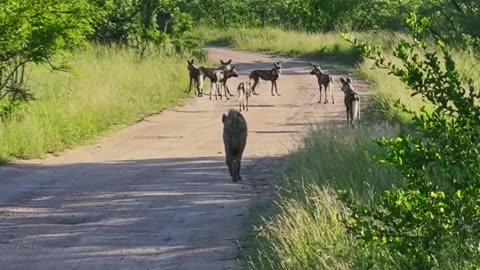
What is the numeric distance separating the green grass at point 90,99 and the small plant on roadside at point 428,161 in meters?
11.9

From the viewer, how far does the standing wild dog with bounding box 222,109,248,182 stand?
13.4m

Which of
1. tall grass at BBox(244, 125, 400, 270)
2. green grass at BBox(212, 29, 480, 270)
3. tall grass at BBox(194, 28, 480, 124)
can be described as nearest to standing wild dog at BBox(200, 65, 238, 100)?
tall grass at BBox(194, 28, 480, 124)

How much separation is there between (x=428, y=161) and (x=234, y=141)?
9.35 metres

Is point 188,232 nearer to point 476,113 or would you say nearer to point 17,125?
point 476,113

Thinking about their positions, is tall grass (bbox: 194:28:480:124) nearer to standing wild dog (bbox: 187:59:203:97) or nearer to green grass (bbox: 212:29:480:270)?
standing wild dog (bbox: 187:59:203:97)

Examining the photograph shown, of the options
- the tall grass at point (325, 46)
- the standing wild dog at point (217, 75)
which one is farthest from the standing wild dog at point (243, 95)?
the tall grass at point (325, 46)

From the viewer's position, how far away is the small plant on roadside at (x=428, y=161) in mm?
4273

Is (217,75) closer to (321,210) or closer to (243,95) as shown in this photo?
(243,95)

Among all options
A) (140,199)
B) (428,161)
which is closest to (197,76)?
(140,199)

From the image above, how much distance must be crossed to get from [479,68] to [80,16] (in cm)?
746

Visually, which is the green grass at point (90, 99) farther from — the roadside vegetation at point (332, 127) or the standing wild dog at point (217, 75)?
the standing wild dog at point (217, 75)

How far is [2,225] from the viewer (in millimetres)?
10508

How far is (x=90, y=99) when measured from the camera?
21422 mm

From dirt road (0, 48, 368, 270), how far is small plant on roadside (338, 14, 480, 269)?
13.3 feet
